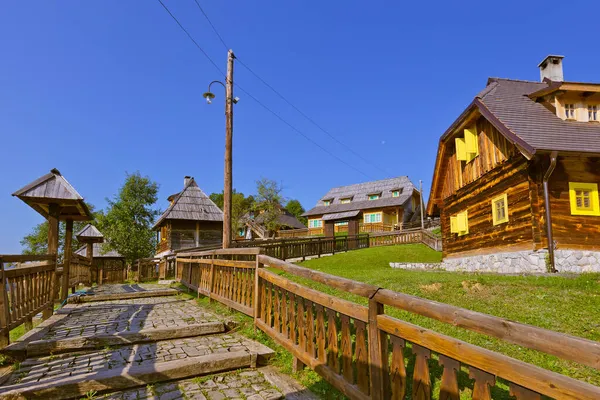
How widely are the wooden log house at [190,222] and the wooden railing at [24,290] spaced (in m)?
17.2

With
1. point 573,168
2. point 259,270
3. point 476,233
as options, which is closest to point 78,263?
point 259,270

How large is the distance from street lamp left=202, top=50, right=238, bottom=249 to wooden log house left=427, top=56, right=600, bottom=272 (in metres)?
9.34

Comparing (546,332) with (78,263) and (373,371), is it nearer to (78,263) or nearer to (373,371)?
(373,371)

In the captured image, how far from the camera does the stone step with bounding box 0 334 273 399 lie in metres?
3.48

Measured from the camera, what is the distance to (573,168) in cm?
1112

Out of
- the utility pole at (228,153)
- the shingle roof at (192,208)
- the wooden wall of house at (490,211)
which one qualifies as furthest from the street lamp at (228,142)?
the shingle roof at (192,208)

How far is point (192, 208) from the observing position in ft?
84.3

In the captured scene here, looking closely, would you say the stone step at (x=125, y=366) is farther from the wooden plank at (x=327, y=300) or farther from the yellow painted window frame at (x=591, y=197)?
the yellow painted window frame at (x=591, y=197)

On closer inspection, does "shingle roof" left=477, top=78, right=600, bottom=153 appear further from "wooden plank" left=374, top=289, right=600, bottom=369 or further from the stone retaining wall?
"wooden plank" left=374, top=289, right=600, bottom=369

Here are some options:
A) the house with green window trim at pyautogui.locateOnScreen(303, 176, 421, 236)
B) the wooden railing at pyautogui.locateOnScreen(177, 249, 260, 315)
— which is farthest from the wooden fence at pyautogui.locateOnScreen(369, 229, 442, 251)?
the wooden railing at pyautogui.locateOnScreen(177, 249, 260, 315)

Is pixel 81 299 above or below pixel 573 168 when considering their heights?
below

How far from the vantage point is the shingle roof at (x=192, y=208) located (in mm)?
24750

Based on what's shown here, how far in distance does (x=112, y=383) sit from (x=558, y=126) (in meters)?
14.5

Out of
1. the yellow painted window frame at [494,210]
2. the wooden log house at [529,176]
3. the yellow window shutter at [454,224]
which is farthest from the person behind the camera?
the yellow window shutter at [454,224]
